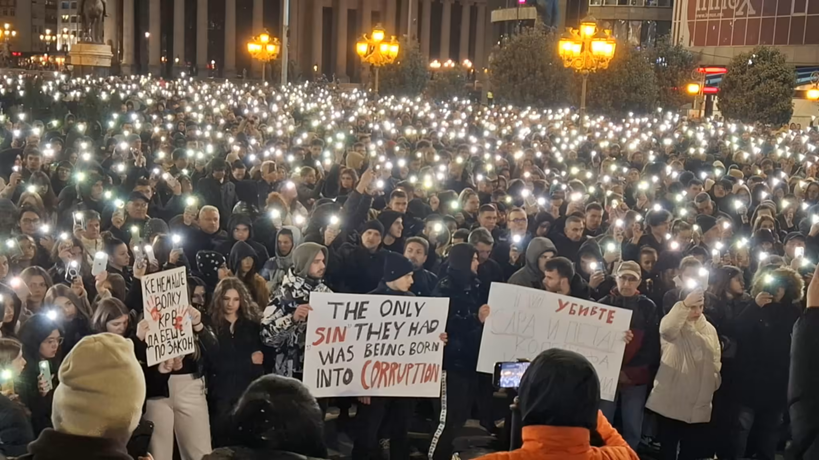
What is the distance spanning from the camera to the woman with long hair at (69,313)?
6676mm

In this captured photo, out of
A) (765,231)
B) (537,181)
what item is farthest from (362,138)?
(765,231)

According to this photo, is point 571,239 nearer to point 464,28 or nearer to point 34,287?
point 34,287

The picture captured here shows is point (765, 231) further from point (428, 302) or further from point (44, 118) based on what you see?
point (44, 118)

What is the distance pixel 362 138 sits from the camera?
59.1 feet

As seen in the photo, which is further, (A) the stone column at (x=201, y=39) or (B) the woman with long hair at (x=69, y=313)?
(A) the stone column at (x=201, y=39)

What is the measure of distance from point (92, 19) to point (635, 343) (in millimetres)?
45134

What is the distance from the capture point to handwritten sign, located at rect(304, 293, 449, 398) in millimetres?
6699

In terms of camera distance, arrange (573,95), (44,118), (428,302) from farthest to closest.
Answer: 1. (573,95)
2. (44,118)
3. (428,302)

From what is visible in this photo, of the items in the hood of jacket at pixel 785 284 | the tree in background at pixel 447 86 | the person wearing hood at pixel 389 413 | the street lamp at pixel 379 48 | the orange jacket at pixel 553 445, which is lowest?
the person wearing hood at pixel 389 413

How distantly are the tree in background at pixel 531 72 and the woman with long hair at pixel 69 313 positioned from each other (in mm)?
29194

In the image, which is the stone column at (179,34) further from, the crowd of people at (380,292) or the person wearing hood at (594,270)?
the person wearing hood at (594,270)

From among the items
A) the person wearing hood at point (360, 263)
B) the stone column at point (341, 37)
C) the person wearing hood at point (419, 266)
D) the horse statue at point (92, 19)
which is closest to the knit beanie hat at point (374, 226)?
the person wearing hood at point (360, 263)

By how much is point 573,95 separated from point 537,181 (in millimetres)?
22835

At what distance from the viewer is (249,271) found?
7816 millimetres
